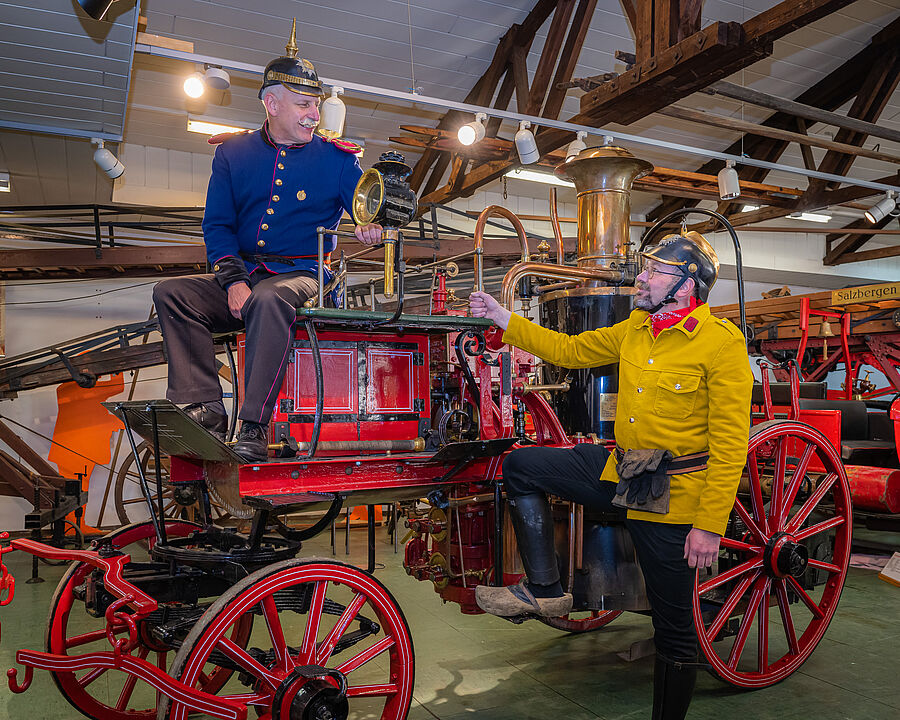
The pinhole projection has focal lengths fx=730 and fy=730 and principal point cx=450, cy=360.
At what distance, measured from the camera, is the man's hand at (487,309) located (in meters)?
3.07

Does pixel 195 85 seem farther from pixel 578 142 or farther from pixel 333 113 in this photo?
pixel 578 142

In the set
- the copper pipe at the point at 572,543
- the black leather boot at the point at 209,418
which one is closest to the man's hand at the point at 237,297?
the black leather boot at the point at 209,418

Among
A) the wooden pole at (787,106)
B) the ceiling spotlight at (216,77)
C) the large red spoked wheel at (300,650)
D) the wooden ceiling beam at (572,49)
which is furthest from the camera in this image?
the wooden ceiling beam at (572,49)

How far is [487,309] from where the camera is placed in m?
3.11

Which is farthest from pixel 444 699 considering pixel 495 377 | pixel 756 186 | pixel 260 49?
pixel 756 186

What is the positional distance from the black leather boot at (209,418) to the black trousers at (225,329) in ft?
0.13

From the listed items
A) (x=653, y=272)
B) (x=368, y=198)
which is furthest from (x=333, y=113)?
(x=653, y=272)

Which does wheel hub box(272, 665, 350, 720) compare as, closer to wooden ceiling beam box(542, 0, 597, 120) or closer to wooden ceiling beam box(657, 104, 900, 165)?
wooden ceiling beam box(542, 0, 597, 120)

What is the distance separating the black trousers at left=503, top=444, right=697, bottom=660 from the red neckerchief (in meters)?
0.61

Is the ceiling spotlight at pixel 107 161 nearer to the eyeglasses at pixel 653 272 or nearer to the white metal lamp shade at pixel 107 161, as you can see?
the white metal lamp shade at pixel 107 161

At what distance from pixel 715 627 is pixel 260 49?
21.6 feet

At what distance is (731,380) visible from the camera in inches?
108

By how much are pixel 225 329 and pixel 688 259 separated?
1979 mm

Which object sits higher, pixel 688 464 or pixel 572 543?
pixel 688 464
